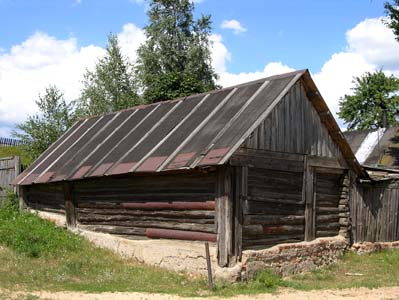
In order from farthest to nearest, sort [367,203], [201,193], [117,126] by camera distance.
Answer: [117,126] → [367,203] → [201,193]

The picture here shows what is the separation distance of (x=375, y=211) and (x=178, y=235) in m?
6.93

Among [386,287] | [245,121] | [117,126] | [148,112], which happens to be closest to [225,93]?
[245,121]

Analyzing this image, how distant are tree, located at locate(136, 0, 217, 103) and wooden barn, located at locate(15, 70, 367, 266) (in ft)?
60.3

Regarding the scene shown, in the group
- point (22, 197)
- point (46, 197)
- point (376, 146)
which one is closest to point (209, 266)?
point (46, 197)

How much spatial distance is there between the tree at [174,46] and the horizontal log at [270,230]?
21998mm

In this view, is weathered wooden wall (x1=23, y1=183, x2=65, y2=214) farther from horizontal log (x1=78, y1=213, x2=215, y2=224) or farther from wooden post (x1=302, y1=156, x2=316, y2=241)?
wooden post (x1=302, y1=156, x2=316, y2=241)

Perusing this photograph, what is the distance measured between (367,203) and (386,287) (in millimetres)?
5241

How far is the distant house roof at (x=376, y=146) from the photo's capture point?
88.6 feet

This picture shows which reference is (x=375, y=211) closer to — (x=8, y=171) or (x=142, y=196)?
(x=142, y=196)

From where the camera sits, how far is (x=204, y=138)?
12.7 meters

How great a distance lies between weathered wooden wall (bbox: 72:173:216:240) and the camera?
40.2 ft

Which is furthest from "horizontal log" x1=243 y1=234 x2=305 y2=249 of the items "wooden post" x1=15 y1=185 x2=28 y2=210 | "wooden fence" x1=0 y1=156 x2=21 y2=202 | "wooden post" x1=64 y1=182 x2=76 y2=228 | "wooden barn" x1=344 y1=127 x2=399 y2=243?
"wooden fence" x1=0 y1=156 x2=21 y2=202

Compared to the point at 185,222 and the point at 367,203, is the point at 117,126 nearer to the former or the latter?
the point at 185,222

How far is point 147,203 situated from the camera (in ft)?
45.1
